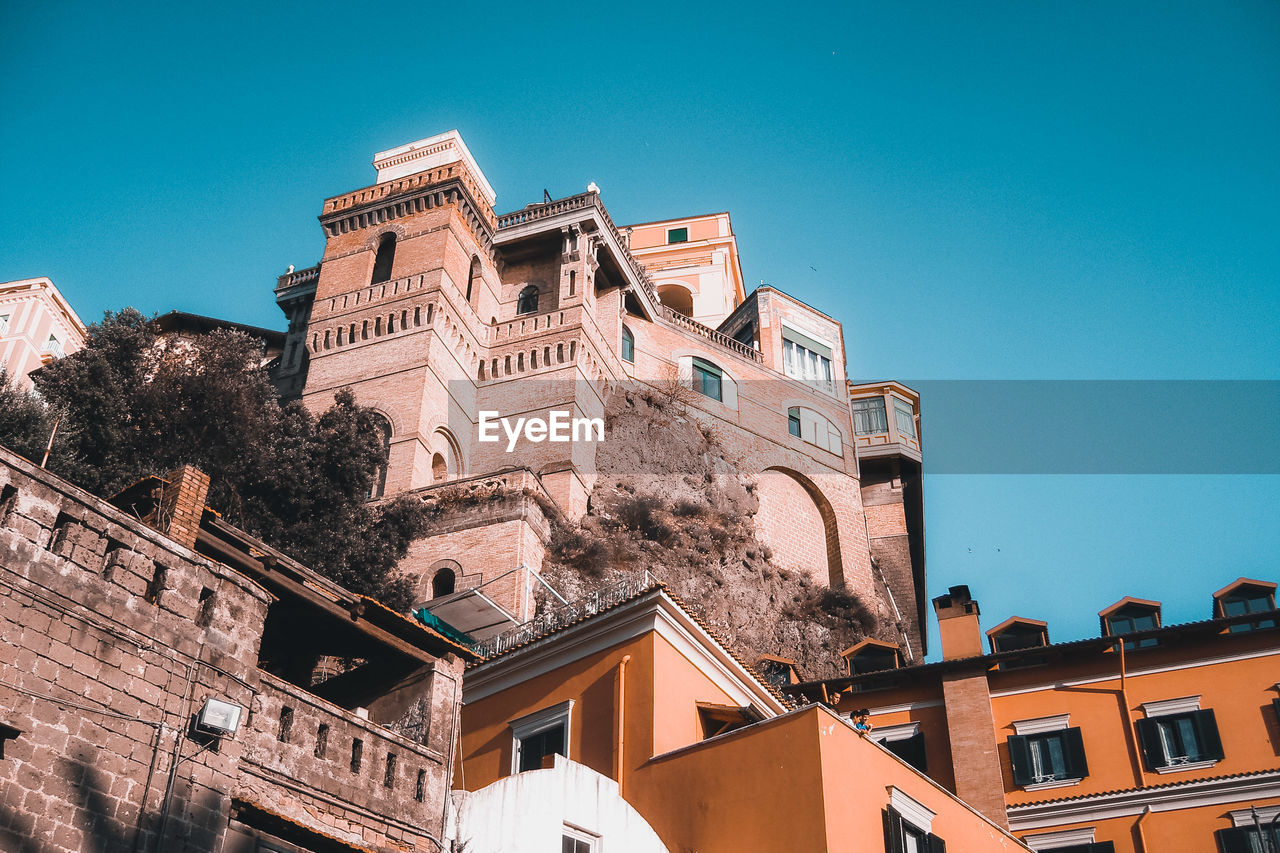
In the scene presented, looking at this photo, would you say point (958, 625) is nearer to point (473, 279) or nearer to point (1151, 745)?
point (1151, 745)

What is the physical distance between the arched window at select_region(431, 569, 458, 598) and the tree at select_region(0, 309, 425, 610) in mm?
2726

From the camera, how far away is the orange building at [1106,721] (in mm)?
21391

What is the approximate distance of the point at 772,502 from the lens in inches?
1820

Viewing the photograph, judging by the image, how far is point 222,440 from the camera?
2841 cm

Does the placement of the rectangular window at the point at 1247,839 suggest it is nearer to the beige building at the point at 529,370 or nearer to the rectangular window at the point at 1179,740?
the rectangular window at the point at 1179,740

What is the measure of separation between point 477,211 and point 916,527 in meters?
21.4

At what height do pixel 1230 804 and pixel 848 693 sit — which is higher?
pixel 848 693

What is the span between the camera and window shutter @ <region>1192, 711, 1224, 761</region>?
21.8 meters

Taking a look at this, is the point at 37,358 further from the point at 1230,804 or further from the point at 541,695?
the point at 1230,804

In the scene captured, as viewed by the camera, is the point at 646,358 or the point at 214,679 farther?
the point at 646,358

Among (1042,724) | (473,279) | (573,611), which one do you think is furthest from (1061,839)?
(473,279)

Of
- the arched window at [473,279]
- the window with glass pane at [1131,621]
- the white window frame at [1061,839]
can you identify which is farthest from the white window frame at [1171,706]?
the arched window at [473,279]

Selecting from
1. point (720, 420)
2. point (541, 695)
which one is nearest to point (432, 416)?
point (720, 420)

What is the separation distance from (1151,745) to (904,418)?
31.0 metres
